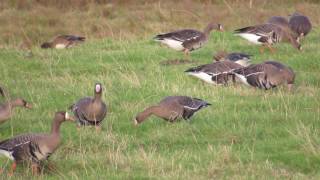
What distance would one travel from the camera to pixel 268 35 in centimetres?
1633

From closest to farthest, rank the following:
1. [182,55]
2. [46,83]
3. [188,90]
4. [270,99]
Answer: [270,99] < [188,90] < [46,83] < [182,55]

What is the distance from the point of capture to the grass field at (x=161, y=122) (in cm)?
862

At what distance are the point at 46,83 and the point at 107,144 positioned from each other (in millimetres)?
4222

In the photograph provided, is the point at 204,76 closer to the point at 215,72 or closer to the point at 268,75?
the point at 215,72

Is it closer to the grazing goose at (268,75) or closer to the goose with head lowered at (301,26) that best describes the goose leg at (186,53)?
the goose with head lowered at (301,26)

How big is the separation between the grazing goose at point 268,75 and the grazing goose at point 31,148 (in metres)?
4.70

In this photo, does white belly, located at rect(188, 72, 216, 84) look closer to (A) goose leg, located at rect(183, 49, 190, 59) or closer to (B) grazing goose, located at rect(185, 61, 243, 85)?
(B) grazing goose, located at rect(185, 61, 243, 85)

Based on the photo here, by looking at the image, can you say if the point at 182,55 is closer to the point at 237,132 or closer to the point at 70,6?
the point at 237,132

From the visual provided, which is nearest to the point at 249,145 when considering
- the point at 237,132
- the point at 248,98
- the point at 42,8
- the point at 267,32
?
the point at 237,132

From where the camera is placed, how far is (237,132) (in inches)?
395

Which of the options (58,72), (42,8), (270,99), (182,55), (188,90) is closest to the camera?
(270,99)

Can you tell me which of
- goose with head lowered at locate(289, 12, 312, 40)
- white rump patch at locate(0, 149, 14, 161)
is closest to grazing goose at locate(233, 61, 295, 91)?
white rump patch at locate(0, 149, 14, 161)

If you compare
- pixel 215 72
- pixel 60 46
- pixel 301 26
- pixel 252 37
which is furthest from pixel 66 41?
pixel 215 72

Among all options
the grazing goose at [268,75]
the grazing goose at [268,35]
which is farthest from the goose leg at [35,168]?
the grazing goose at [268,35]
